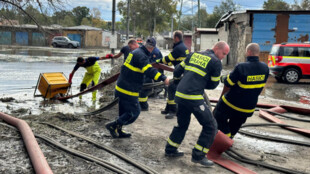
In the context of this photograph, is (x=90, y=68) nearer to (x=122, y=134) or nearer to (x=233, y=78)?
(x=122, y=134)

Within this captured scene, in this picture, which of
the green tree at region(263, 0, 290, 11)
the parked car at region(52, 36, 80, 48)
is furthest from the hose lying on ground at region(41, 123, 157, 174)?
the green tree at region(263, 0, 290, 11)

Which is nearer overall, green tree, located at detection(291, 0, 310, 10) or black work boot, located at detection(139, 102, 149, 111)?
black work boot, located at detection(139, 102, 149, 111)

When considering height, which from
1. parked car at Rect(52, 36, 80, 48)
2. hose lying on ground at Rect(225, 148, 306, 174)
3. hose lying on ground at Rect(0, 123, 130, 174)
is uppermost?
parked car at Rect(52, 36, 80, 48)

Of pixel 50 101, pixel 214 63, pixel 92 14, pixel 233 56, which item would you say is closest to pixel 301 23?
pixel 233 56

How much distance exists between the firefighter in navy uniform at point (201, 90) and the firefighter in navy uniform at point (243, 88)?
0.48m

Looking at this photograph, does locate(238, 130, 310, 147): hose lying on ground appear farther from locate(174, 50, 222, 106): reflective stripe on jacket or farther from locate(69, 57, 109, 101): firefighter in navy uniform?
locate(69, 57, 109, 101): firefighter in navy uniform

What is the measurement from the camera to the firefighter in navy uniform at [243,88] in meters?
5.04

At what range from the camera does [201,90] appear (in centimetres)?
471

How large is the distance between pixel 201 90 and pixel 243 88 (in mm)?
807

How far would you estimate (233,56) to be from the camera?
24906 mm

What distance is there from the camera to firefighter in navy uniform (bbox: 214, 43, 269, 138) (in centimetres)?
504

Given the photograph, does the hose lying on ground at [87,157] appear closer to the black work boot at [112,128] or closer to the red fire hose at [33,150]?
the red fire hose at [33,150]

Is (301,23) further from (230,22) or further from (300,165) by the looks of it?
(300,165)

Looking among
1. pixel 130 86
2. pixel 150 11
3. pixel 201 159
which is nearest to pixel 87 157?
pixel 130 86
